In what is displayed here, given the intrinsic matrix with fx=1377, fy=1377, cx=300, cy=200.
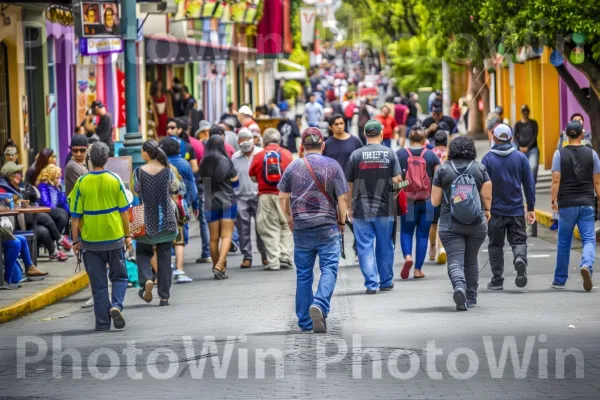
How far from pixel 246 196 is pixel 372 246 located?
4.09m

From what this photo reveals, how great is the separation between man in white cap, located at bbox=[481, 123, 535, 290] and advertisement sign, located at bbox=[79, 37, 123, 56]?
40.7 feet

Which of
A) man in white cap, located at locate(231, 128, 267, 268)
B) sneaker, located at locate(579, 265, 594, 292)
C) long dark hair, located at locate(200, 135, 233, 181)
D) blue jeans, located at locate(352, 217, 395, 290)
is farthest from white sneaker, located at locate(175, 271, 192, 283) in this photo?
sneaker, located at locate(579, 265, 594, 292)

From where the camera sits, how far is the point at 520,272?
1437 cm

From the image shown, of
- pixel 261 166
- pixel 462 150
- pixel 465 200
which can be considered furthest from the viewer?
pixel 261 166

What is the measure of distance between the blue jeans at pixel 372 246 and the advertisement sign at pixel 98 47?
39.4ft

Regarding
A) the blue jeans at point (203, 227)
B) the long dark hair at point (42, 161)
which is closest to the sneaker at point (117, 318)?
the blue jeans at point (203, 227)

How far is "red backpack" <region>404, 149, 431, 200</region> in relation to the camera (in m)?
15.9

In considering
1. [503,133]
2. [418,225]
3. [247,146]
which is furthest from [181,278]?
[503,133]

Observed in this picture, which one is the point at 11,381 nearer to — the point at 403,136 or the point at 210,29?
the point at 403,136

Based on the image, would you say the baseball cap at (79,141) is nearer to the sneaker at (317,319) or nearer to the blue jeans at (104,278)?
the blue jeans at (104,278)

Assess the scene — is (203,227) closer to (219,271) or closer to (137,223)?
(219,271)

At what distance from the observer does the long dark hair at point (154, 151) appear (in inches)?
547

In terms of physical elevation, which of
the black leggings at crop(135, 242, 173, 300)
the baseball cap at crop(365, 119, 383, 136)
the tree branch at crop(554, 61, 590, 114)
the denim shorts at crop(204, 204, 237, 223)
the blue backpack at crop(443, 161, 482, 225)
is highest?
the tree branch at crop(554, 61, 590, 114)

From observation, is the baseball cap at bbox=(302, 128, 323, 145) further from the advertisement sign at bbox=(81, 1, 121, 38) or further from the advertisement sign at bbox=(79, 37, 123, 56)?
the advertisement sign at bbox=(79, 37, 123, 56)
